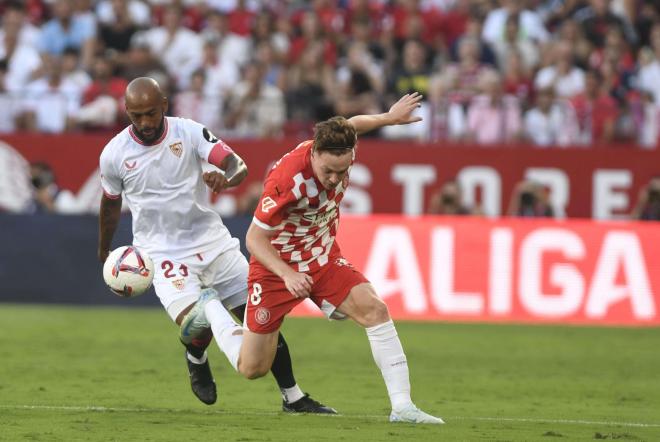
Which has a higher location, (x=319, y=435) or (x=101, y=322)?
(x=319, y=435)

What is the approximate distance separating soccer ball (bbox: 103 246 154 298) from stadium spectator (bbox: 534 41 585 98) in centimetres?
1096

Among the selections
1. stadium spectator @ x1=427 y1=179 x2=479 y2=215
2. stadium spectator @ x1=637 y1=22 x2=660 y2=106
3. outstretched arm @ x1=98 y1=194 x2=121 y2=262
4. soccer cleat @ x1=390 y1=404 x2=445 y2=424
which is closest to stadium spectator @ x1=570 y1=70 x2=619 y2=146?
stadium spectator @ x1=637 y1=22 x2=660 y2=106

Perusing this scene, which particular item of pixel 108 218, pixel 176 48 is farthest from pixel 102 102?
pixel 108 218

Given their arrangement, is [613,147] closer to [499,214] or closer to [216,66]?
[499,214]

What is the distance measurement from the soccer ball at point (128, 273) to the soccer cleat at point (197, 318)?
345mm

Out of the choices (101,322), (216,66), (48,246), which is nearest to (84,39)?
(216,66)

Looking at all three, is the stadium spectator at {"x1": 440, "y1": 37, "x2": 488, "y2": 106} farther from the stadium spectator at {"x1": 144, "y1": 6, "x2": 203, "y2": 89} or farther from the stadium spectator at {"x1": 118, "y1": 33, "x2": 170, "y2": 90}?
the stadium spectator at {"x1": 118, "y1": 33, "x2": 170, "y2": 90}

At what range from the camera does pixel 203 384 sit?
9.23 meters

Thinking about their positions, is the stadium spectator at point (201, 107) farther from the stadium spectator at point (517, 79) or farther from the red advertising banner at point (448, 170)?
the stadium spectator at point (517, 79)

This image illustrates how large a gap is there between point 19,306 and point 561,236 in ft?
23.7

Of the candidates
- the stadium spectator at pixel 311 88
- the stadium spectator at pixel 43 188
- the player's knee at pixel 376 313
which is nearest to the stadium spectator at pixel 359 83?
the stadium spectator at pixel 311 88

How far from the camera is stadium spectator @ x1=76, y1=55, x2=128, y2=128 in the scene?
1853cm

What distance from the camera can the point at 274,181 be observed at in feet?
27.2

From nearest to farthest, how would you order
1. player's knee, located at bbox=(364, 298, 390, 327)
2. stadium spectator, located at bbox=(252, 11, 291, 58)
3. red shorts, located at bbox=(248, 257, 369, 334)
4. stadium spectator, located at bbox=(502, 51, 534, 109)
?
player's knee, located at bbox=(364, 298, 390, 327), red shorts, located at bbox=(248, 257, 369, 334), stadium spectator, located at bbox=(502, 51, 534, 109), stadium spectator, located at bbox=(252, 11, 291, 58)
